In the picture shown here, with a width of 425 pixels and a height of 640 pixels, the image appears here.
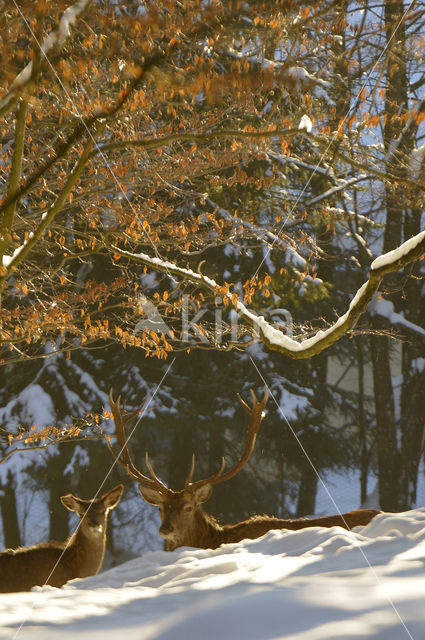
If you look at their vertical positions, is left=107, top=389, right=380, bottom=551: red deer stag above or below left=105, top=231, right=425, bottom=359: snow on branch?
below

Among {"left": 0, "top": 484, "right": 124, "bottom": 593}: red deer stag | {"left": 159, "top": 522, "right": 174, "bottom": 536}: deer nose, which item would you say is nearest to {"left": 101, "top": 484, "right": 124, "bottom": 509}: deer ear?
{"left": 0, "top": 484, "right": 124, "bottom": 593}: red deer stag

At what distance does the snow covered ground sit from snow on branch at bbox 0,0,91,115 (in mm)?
3185

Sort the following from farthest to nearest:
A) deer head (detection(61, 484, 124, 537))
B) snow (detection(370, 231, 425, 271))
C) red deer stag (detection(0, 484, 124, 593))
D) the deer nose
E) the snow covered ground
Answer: deer head (detection(61, 484, 124, 537))
the deer nose
red deer stag (detection(0, 484, 124, 593))
snow (detection(370, 231, 425, 271))
the snow covered ground

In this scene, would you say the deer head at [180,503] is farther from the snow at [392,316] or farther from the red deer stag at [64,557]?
the snow at [392,316]

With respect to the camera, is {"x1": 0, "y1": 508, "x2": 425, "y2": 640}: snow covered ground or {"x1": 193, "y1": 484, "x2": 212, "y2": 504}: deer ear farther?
{"x1": 193, "y1": 484, "x2": 212, "y2": 504}: deer ear

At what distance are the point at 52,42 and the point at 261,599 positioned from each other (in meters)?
3.97

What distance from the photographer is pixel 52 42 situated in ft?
16.0

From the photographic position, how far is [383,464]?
40.8 ft

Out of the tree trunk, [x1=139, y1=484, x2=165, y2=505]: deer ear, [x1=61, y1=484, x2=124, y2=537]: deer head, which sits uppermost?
[x1=139, y1=484, x2=165, y2=505]: deer ear

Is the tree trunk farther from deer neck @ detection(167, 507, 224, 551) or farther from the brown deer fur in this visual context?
deer neck @ detection(167, 507, 224, 551)

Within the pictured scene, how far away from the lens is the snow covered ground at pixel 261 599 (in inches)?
83.4

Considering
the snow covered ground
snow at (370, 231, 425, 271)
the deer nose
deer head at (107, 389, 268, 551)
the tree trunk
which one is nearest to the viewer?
the snow covered ground

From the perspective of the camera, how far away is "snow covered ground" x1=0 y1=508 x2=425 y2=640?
2.12m

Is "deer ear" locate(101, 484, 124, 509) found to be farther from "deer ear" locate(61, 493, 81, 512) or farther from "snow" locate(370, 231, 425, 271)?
"snow" locate(370, 231, 425, 271)
